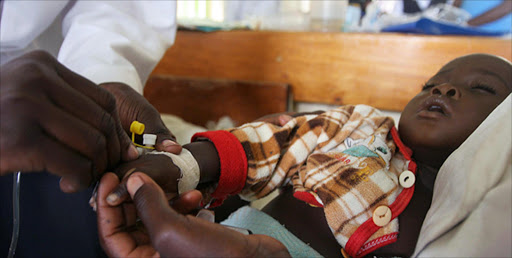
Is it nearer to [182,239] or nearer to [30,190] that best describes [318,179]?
[182,239]

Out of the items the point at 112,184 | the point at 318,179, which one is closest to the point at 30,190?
the point at 112,184

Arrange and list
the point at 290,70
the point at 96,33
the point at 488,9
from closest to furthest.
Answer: the point at 96,33 < the point at 290,70 < the point at 488,9

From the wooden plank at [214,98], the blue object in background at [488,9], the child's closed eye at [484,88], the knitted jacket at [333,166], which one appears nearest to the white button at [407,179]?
the knitted jacket at [333,166]

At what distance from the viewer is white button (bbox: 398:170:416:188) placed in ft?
2.18

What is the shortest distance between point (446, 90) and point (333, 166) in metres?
0.32

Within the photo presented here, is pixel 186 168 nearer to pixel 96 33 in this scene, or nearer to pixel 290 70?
pixel 96 33

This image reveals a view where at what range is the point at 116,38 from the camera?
0.89 meters

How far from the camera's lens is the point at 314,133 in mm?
759

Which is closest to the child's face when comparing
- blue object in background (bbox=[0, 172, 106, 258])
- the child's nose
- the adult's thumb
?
the child's nose

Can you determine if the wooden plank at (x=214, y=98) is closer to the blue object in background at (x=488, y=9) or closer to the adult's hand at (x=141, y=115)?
the adult's hand at (x=141, y=115)

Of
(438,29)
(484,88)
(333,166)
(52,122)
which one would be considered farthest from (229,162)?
(438,29)

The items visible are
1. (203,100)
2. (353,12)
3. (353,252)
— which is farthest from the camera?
(353,12)

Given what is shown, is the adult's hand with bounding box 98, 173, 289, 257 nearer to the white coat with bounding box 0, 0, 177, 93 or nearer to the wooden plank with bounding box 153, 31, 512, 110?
the white coat with bounding box 0, 0, 177, 93

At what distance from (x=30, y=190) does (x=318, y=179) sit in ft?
1.78
